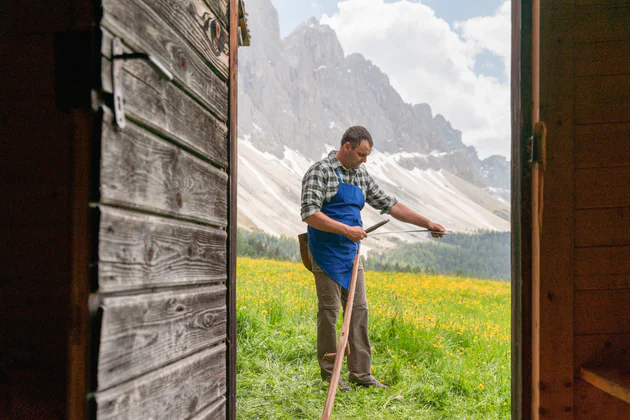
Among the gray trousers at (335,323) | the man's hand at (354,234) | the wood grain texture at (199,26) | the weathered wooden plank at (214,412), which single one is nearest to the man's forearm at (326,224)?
the man's hand at (354,234)

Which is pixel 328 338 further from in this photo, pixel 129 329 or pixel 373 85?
pixel 373 85

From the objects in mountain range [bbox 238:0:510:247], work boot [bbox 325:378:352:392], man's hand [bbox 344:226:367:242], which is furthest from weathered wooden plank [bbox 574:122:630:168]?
mountain range [bbox 238:0:510:247]

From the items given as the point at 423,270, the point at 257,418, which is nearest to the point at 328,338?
the point at 257,418

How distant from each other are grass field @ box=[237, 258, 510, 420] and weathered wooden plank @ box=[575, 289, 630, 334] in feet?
7.25

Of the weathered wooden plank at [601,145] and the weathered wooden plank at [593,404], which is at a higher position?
the weathered wooden plank at [601,145]

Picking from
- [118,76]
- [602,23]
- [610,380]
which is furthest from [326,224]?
[118,76]

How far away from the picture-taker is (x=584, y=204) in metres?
1.67

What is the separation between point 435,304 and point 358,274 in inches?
182

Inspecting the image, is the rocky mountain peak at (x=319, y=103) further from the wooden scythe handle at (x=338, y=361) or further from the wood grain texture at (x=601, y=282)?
the wood grain texture at (x=601, y=282)

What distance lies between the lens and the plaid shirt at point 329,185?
12.4 feet

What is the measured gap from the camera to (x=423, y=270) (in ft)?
46.9

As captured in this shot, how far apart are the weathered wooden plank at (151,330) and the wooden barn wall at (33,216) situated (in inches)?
6.7

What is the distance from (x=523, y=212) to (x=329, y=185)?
2279mm

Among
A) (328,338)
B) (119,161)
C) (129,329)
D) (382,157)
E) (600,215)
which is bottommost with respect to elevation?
(328,338)
